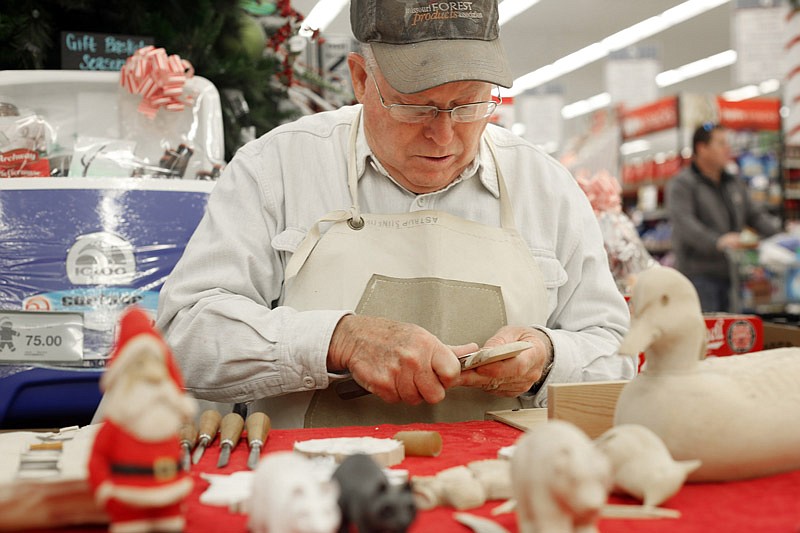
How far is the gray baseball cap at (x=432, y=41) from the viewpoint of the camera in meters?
1.63

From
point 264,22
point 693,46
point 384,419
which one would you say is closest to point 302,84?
point 264,22

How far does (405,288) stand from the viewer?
5.53 ft

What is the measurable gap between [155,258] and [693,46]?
12.4 metres

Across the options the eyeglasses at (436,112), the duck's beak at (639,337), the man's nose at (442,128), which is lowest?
the duck's beak at (639,337)

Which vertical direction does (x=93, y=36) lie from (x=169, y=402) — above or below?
above

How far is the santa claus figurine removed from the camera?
665 millimetres

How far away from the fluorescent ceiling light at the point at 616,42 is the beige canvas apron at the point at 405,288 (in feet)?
32.9

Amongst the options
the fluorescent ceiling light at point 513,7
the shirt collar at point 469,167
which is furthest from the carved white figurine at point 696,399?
the fluorescent ceiling light at point 513,7

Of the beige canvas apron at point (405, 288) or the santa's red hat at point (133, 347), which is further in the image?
the beige canvas apron at point (405, 288)

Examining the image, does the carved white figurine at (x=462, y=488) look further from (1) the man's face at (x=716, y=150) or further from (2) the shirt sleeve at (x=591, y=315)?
(1) the man's face at (x=716, y=150)

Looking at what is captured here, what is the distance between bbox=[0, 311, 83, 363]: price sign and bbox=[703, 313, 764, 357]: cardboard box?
4.82 ft

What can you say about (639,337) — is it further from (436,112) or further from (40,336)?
(40,336)

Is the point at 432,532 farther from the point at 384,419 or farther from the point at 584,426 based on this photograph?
the point at 384,419

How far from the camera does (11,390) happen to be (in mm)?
1908
